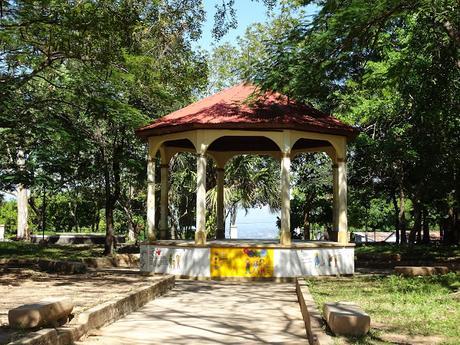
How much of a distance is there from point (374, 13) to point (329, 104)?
51.7ft

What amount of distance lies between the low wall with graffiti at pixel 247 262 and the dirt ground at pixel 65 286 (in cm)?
156

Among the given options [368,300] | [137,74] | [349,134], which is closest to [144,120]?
[137,74]

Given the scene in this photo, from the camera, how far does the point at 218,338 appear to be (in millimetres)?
8180

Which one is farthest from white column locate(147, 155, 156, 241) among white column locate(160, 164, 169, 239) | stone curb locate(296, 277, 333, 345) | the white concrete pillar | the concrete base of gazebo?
stone curb locate(296, 277, 333, 345)

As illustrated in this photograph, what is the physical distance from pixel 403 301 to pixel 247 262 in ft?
23.0

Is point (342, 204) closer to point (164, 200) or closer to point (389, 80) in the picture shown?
point (389, 80)

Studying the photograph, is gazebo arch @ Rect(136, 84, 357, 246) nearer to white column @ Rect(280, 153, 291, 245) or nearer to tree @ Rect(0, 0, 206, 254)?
white column @ Rect(280, 153, 291, 245)

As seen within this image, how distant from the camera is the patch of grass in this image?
7.62 meters

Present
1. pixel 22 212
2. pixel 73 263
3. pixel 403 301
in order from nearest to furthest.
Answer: pixel 403 301 → pixel 73 263 → pixel 22 212

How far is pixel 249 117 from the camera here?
17.2 m

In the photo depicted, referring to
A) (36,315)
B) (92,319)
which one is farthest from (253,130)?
(36,315)

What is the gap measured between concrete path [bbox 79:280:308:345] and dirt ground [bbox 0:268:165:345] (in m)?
0.92

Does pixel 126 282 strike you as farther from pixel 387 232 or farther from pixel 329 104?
pixel 387 232

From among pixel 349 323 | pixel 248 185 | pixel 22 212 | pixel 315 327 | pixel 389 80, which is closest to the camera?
pixel 349 323
